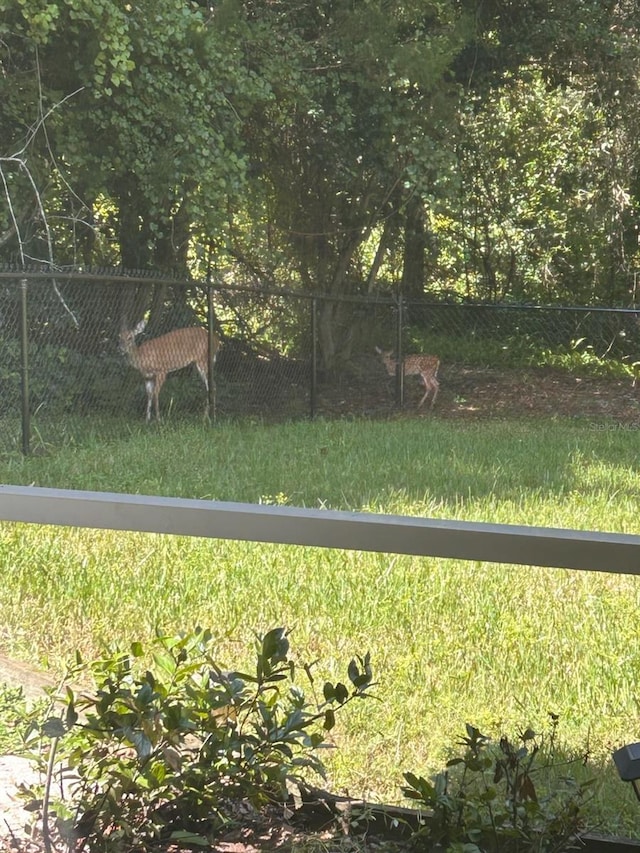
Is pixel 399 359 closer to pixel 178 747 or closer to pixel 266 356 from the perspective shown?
pixel 266 356

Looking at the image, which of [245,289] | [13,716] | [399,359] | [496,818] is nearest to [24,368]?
[245,289]

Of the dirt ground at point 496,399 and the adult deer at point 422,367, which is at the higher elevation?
the adult deer at point 422,367

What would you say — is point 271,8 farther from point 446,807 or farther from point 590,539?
point 446,807

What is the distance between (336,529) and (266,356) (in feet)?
2.36

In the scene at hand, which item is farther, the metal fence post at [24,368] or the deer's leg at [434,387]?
the metal fence post at [24,368]

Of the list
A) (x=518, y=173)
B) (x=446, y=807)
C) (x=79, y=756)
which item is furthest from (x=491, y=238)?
(x=79, y=756)

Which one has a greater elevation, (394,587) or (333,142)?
(333,142)

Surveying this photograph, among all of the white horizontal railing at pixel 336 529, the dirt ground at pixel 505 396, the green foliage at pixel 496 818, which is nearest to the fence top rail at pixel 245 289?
the dirt ground at pixel 505 396

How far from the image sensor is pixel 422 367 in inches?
72.9

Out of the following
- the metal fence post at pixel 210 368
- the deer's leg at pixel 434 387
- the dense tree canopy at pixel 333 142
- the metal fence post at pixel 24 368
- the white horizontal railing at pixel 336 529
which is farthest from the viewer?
the metal fence post at pixel 24 368

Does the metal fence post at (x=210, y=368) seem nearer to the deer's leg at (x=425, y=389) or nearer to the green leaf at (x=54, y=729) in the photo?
the deer's leg at (x=425, y=389)

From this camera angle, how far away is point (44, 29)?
200cm

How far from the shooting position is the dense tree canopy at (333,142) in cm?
173

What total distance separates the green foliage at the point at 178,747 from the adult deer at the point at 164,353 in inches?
25.6
